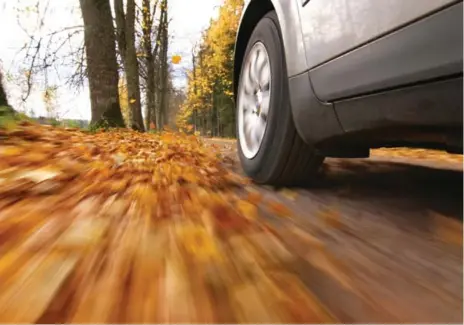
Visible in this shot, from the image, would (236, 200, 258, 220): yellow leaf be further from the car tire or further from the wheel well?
the wheel well

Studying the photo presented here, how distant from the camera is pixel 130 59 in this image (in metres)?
11.2

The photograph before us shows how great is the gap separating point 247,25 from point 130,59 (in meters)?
9.00

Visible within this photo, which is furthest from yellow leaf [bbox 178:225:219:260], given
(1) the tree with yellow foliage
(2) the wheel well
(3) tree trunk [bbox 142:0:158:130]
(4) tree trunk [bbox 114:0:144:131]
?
(1) the tree with yellow foliage

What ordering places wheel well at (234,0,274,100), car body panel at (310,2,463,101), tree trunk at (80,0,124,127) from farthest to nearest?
tree trunk at (80,0,124,127), wheel well at (234,0,274,100), car body panel at (310,2,463,101)

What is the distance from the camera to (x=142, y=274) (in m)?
1.12

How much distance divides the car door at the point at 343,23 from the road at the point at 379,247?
607 millimetres

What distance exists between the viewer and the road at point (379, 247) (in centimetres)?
102

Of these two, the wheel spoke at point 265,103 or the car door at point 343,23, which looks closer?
the car door at point 343,23

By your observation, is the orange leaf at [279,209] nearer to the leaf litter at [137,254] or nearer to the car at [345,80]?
the leaf litter at [137,254]

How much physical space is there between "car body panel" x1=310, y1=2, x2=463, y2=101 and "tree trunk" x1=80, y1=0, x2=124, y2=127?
6.68 meters

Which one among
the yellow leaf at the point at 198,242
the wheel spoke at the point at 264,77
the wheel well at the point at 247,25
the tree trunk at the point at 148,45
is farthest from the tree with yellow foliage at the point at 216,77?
the yellow leaf at the point at 198,242

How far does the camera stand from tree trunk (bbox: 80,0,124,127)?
746 cm

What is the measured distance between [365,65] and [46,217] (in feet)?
4.66

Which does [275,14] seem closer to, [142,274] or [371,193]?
[371,193]
